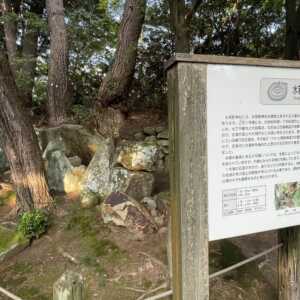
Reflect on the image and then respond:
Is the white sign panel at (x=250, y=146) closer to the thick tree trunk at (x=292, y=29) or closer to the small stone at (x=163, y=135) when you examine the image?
the small stone at (x=163, y=135)

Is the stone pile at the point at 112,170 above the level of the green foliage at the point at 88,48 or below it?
below

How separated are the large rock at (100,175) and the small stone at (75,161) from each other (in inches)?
18.2

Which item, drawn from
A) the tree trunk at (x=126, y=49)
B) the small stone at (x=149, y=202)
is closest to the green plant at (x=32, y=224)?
the small stone at (x=149, y=202)

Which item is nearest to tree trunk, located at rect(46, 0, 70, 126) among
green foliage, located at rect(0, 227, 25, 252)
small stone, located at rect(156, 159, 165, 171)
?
small stone, located at rect(156, 159, 165, 171)

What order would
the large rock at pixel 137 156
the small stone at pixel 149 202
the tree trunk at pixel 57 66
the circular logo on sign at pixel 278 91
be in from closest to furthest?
1. the circular logo on sign at pixel 278 91
2. the small stone at pixel 149 202
3. the large rock at pixel 137 156
4. the tree trunk at pixel 57 66

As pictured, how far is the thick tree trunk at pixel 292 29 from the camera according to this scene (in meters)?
4.66

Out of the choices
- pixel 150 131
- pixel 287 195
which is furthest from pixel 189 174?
pixel 150 131

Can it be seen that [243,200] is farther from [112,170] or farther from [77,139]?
[77,139]

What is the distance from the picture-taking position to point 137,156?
3949 millimetres

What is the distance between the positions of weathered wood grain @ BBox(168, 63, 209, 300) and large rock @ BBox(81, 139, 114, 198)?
2617 mm

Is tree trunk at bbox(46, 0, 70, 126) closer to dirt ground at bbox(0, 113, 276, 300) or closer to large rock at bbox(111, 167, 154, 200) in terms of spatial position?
large rock at bbox(111, 167, 154, 200)

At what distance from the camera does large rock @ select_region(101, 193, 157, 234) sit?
335 cm

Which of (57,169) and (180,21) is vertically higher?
(180,21)

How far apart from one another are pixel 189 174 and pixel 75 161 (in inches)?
141
